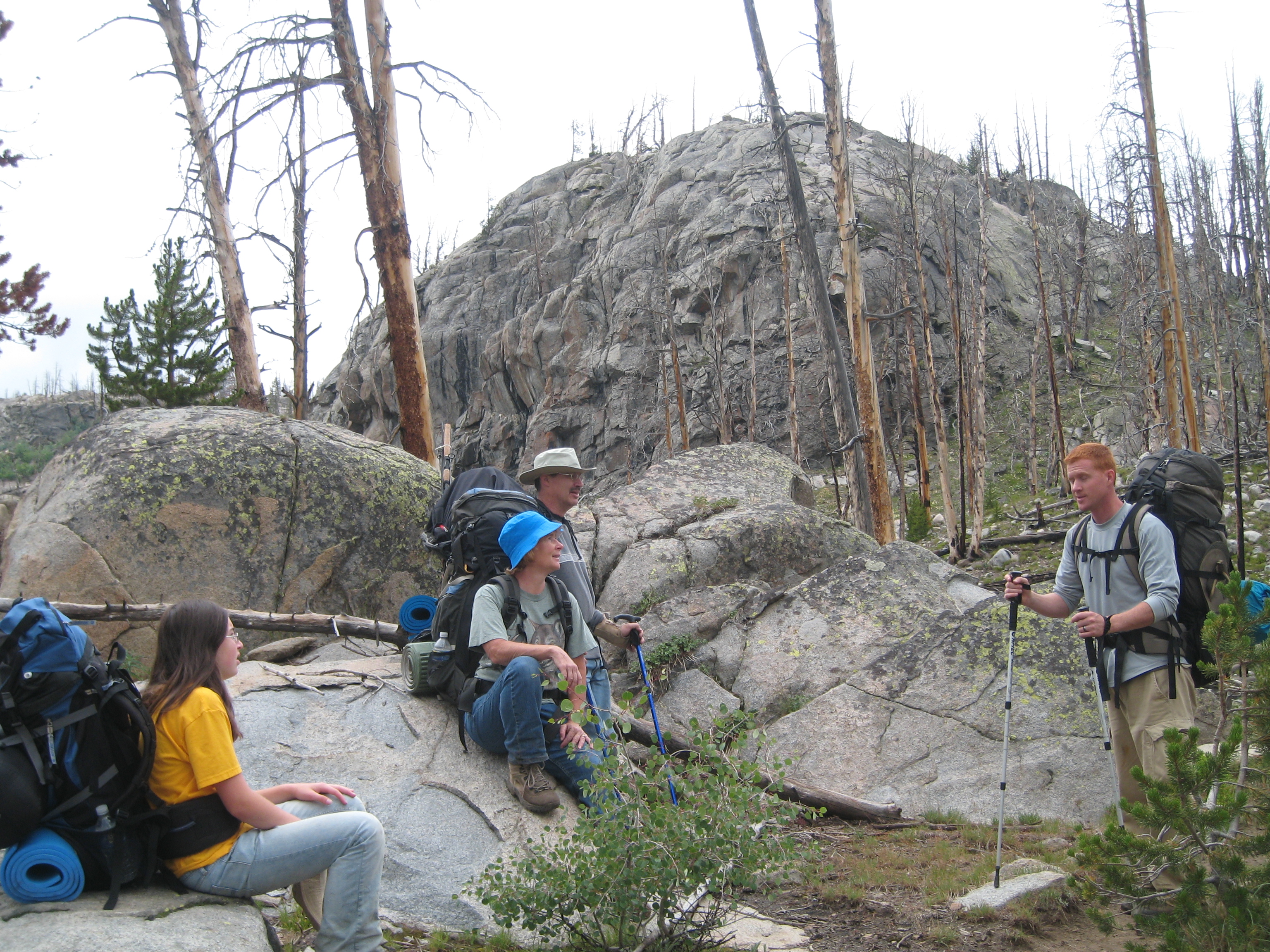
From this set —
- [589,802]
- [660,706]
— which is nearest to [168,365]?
[660,706]

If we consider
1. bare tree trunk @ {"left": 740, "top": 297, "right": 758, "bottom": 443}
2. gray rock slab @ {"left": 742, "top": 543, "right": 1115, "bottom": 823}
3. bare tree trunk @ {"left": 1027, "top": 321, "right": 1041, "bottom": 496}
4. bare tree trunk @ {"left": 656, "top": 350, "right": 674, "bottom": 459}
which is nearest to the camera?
gray rock slab @ {"left": 742, "top": 543, "right": 1115, "bottom": 823}

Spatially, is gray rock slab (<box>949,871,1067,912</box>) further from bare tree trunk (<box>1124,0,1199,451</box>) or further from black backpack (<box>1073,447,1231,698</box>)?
bare tree trunk (<box>1124,0,1199,451</box>)

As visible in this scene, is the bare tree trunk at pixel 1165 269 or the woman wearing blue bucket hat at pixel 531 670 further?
the bare tree trunk at pixel 1165 269

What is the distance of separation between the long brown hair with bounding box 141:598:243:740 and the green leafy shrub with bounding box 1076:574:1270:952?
321 centimetres

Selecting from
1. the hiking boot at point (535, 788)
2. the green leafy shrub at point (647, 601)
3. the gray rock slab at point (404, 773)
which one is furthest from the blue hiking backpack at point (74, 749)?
the green leafy shrub at point (647, 601)

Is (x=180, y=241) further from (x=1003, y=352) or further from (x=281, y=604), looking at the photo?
(x=1003, y=352)

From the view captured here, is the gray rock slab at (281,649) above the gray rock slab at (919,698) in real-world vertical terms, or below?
above

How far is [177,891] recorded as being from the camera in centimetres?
281

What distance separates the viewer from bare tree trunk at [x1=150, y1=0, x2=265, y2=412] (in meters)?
12.9

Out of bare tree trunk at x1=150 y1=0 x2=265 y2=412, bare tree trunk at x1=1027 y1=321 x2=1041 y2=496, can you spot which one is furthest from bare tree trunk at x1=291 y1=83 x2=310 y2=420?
bare tree trunk at x1=1027 y1=321 x2=1041 y2=496

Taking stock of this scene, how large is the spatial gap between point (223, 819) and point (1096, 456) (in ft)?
13.8

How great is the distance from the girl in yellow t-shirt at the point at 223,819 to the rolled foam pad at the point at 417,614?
3.12m

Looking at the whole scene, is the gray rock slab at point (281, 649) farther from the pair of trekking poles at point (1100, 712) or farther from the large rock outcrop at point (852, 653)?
the pair of trekking poles at point (1100, 712)

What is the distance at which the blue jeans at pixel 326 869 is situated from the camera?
112 inches
